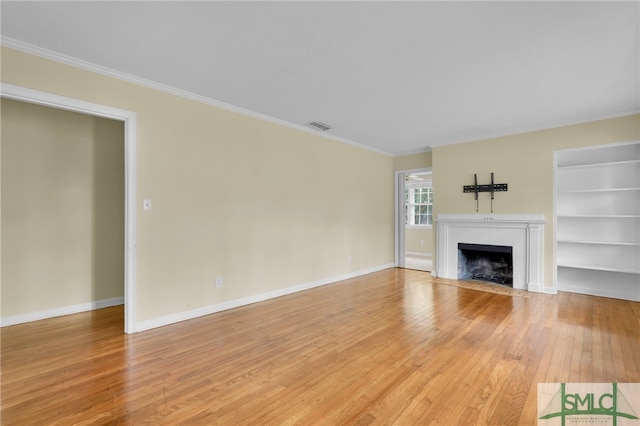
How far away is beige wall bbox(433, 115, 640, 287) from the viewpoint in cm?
442

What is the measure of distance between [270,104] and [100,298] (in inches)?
135

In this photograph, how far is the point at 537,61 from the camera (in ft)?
9.30

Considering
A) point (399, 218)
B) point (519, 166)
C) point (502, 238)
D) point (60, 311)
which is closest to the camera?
point (60, 311)

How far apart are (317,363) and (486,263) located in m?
4.34

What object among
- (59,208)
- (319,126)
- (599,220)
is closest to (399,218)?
(319,126)

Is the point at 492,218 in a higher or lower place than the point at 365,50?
lower

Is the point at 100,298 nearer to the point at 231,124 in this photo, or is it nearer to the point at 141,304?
the point at 141,304

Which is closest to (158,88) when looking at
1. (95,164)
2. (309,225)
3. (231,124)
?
(231,124)

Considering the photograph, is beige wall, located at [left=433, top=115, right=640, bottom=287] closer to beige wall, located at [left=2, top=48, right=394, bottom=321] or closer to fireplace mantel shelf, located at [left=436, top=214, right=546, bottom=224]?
fireplace mantel shelf, located at [left=436, top=214, right=546, bottom=224]

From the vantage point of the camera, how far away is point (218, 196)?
3859 millimetres

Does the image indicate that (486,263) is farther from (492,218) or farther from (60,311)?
(60,311)

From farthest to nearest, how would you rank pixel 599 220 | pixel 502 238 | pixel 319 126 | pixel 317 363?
pixel 502 238, pixel 319 126, pixel 599 220, pixel 317 363

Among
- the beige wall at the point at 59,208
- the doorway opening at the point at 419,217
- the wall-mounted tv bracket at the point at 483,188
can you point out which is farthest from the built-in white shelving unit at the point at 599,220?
the beige wall at the point at 59,208

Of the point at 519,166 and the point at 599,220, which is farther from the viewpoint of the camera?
the point at 519,166
